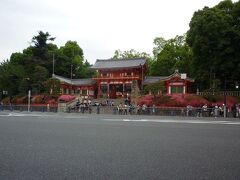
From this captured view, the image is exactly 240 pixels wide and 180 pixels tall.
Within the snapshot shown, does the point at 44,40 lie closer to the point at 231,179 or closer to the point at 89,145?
the point at 89,145

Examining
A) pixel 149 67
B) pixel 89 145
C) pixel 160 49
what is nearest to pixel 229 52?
pixel 160 49

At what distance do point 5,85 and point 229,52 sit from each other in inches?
1471

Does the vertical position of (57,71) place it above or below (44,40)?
below

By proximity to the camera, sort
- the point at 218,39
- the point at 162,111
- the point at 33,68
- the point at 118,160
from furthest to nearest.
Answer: the point at 33,68 < the point at 218,39 < the point at 162,111 < the point at 118,160

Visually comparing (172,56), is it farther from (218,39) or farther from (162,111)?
(162,111)

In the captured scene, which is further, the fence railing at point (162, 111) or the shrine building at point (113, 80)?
the shrine building at point (113, 80)

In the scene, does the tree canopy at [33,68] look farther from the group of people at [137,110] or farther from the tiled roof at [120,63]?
the group of people at [137,110]

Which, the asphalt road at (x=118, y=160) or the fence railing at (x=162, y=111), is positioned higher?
the fence railing at (x=162, y=111)

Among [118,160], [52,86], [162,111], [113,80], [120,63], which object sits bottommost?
[118,160]

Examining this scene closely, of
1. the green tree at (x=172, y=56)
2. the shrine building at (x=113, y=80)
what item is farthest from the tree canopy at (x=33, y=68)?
the green tree at (x=172, y=56)

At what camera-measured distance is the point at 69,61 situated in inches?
2640

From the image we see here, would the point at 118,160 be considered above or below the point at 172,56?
below

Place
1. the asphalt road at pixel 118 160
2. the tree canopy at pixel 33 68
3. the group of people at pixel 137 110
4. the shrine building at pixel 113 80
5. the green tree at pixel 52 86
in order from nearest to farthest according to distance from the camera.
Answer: the asphalt road at pixel 118 160 < the group of people at pixel 137 110 < the green tree at pixel 52 86 < the tree canopy at pixel 33 68 < the shrine building at pixel 113 80

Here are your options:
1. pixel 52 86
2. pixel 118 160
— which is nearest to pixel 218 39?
Result: pixel 52 86
